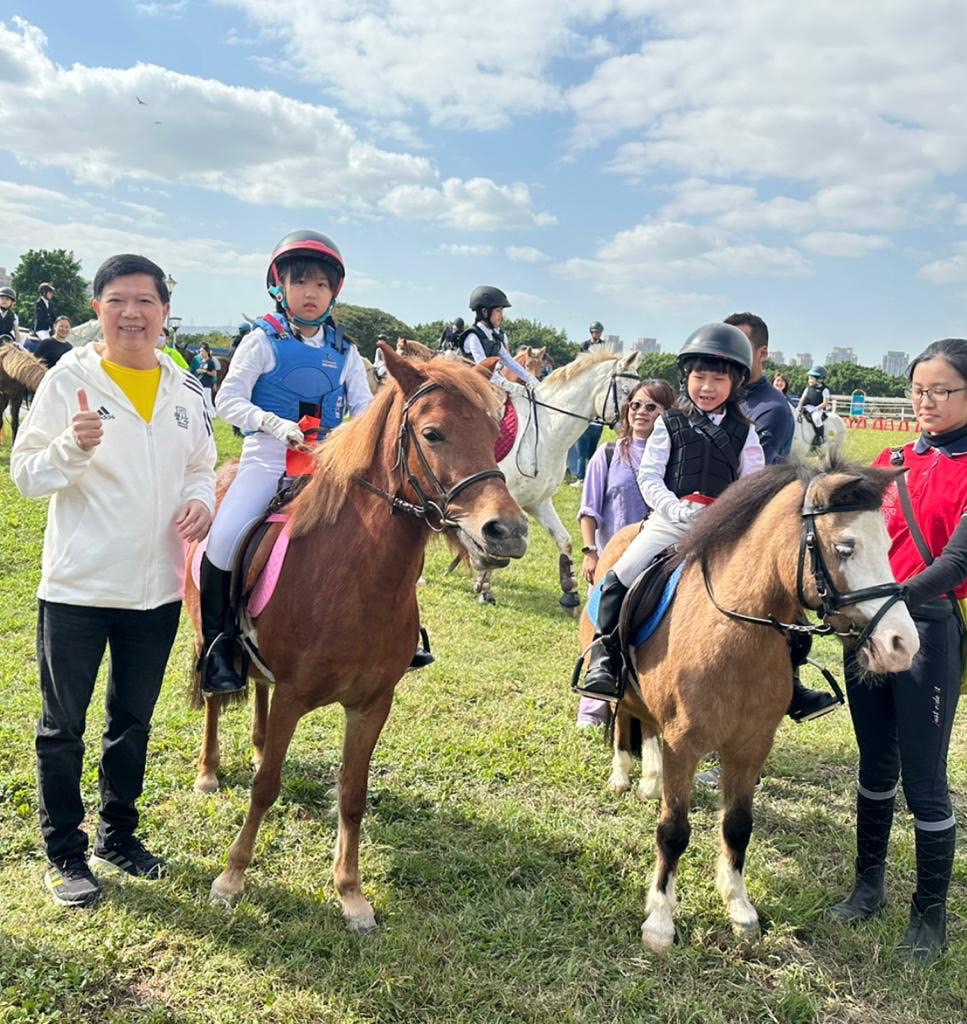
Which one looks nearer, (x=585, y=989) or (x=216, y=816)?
(x=585, y=989)

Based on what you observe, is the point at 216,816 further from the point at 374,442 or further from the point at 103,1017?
the point at 374,442

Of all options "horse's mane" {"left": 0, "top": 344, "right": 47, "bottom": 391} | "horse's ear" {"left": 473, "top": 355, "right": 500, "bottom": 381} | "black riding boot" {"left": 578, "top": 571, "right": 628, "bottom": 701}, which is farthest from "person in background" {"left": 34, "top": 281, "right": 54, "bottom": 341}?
"black riding boot" {"left": 578, "top": 571, "right": 628, "bottom": 701}

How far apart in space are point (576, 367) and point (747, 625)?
617 centimetres

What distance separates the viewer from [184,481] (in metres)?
3.37

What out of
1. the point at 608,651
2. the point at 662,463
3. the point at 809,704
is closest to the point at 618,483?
the point at 662,463

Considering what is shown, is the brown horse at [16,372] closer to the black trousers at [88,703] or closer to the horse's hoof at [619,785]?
the black trousers at [88,703]

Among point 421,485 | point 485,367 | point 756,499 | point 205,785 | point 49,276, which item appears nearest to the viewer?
point 421,485

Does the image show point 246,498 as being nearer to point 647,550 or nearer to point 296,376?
point 296,376

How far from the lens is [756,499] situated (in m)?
3.17

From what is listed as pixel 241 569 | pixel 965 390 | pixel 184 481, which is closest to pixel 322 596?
pixel 241 569

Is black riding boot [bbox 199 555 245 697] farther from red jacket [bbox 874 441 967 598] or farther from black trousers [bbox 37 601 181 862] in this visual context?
red jacket [bbox 874 441 967 598]

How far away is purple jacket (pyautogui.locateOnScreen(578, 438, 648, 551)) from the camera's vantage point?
5.40 metres

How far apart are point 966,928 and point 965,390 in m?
2.52

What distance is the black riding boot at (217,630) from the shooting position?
3.45 meters
